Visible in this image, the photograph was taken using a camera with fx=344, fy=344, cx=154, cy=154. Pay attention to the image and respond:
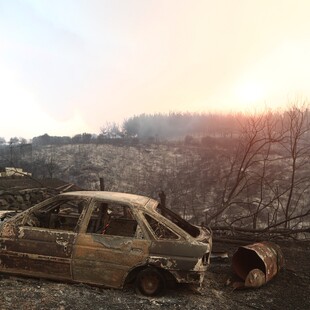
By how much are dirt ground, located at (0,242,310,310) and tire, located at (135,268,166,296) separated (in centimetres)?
11

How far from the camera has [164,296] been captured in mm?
5328

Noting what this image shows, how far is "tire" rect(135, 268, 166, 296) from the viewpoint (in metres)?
5.27

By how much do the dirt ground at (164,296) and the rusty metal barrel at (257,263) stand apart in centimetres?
20

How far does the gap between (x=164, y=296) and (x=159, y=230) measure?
100cm

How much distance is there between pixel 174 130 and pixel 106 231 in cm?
14128

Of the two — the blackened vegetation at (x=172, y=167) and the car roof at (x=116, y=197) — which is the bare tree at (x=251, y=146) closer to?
the car roof at (x=116, y=197)

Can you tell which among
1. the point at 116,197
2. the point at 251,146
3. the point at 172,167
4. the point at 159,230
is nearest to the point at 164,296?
the point at 159,230

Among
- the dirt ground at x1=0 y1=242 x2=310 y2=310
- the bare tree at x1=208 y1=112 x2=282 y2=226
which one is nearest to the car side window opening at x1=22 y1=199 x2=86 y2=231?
the dirt ground at x1=0 y1=242 x2=310 y2=310

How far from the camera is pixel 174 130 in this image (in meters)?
147

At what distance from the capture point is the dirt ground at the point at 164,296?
15.5 feet

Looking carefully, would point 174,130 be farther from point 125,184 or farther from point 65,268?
point 65,268

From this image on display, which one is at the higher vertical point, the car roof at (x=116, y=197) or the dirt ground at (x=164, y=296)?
the car roof at (x=116, y=197)

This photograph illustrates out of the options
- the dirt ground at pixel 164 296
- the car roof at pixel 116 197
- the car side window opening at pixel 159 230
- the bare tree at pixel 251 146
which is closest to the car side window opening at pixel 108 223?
the car roof at pixel 116 197

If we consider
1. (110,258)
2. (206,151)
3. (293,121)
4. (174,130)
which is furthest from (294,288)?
(174,130)
